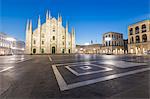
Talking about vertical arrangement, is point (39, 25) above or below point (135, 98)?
above

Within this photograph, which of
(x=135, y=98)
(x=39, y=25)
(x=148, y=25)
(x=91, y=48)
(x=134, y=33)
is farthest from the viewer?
(x=91, y=48)

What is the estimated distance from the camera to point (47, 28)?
5659 centimetres

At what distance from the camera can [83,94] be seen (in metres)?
3.30

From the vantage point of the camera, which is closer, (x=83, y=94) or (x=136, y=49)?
(x=83, y=94)

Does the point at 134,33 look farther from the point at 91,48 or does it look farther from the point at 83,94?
the point at 83,94

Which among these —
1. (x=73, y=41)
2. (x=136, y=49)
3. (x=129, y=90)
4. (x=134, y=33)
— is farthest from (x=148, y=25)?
(x=129, y=90)

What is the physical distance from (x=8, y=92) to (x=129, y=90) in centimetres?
401

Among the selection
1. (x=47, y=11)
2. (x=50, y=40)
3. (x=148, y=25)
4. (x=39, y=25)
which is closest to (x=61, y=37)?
(x=50, y=40)

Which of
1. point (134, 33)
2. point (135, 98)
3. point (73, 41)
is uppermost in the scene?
point (134, 33)

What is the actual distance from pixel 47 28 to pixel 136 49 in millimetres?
47630

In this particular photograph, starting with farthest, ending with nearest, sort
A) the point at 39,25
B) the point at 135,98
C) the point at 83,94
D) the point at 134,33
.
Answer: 1. the point at 134,33
2. the point at 39,25
3. the point at 83,94
4. the point at 135,98

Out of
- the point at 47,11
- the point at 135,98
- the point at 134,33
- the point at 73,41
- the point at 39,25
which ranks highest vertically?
the point at 47,11

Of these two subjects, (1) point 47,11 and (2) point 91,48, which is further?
(2) point 91,48

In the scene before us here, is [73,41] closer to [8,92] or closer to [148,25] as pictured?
[148,25]
